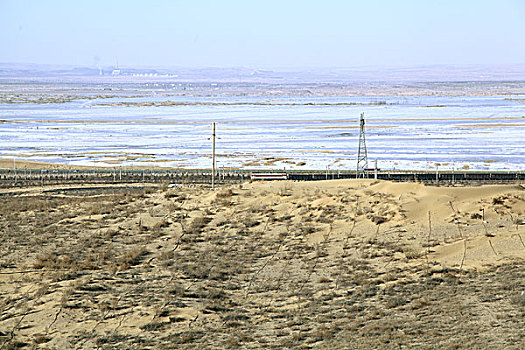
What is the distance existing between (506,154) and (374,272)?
1854 inches

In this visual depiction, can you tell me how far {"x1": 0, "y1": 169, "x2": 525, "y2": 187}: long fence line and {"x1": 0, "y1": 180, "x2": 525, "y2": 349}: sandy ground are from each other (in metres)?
13.1

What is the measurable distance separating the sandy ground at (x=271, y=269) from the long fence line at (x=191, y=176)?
13110 millimetres

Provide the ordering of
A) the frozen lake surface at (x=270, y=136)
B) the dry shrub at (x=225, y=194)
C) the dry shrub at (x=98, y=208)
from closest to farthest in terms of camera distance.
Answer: the dry shrub at (x=98, y=208), the dry shrub at (x=225, y=194), the frozen lake surface at (x=270, y=136)

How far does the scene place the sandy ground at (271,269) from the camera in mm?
15961

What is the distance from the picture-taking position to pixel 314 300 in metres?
18.4

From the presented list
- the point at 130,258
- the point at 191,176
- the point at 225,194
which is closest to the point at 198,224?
the point at 225,194

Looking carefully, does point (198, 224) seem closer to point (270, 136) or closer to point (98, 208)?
point (98, 208)

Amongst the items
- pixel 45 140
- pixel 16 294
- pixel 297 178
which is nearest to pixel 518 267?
pixel 16 294

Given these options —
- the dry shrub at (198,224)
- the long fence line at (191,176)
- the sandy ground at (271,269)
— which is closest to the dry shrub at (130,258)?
the sandy ground at (271,269)

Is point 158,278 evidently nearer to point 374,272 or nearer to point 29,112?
point 374,272

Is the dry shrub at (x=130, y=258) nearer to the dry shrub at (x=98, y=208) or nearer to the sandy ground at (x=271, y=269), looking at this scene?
the sandy ground at (x=271, y=269)

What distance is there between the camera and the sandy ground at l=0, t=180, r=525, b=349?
52.4ft

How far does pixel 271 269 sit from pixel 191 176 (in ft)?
90.8

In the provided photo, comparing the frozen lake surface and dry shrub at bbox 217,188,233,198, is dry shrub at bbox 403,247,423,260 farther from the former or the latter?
the frozen lake surface
